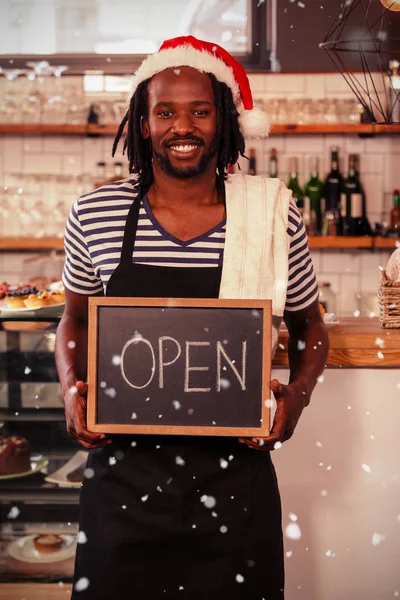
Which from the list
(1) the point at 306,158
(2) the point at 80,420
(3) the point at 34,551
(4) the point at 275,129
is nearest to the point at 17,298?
(3) the point at 34,551

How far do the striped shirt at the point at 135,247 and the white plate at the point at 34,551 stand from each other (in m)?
1.03

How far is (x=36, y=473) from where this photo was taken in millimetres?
2271

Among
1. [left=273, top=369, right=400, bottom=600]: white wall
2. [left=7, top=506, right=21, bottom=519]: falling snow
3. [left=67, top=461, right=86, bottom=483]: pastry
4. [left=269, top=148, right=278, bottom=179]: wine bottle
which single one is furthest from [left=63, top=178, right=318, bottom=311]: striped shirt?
[left=269, top=148, right=278, bottom=179]: wine bottle

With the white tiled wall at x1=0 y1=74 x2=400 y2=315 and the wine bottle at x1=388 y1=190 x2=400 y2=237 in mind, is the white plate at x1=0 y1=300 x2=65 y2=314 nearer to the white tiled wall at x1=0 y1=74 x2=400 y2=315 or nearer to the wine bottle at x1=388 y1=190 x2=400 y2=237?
the white tiled wall at x1=0 y1=74 x2=400 y2=315

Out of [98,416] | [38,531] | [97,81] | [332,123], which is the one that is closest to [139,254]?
[98,416]

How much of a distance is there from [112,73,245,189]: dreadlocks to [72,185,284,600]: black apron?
0.75 ft

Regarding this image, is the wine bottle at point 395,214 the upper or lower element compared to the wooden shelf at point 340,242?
upper

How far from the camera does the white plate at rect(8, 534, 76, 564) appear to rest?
2275 mm

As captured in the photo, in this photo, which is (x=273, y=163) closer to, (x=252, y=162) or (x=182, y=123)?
(x=252, y=162)

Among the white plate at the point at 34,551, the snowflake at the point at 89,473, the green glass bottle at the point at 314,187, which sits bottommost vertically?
the white plate at the point at 34,551

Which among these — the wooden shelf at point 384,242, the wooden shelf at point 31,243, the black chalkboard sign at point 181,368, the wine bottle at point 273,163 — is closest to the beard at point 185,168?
the black chalkboard sign at point 181,368

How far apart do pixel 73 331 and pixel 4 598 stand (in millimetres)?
1091

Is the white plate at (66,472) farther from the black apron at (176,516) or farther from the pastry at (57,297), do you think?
the black apron at (176,516)

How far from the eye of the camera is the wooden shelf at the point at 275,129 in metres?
3.90
